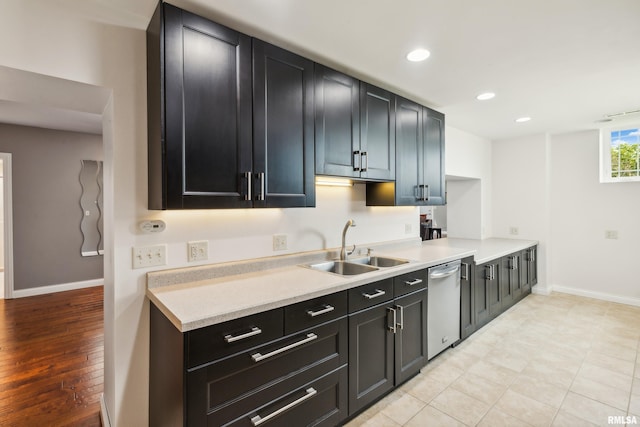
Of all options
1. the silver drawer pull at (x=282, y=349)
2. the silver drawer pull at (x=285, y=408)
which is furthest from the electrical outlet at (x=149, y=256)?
the silver drawer pull at (x=285, y=408)

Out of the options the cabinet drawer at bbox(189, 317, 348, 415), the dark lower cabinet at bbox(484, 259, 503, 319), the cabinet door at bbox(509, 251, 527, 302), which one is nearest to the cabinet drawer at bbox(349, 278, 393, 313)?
the cabinet drawer at bbox(189, 317, 348, 415)

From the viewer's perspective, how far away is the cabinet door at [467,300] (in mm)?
2859

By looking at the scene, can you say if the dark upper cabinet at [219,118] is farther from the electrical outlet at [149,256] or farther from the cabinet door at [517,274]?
the cabinet door at [517,274]

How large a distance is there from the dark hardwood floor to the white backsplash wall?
1.33 meters

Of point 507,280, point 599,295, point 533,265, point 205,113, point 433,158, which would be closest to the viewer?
point 205,113

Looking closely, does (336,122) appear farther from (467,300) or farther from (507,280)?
(507,280)

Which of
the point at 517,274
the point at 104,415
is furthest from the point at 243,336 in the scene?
the point at 517,274

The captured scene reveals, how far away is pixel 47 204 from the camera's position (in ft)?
15.1

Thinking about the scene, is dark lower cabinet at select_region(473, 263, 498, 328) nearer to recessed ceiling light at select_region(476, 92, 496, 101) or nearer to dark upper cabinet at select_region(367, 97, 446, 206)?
dark upper cabinet at select_region(367, 97, 446, 206)

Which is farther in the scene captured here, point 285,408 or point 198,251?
point 198,251

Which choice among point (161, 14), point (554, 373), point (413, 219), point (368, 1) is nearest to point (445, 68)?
point (368, 1)

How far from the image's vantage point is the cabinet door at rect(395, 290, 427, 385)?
2158 mm

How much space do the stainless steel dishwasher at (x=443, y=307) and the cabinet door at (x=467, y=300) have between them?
7cm

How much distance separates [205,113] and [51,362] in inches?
107
